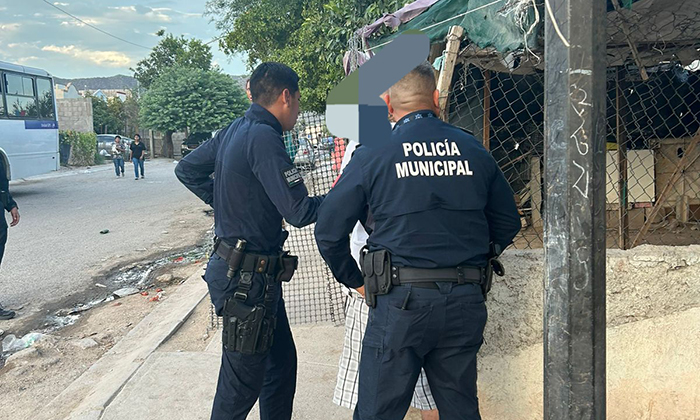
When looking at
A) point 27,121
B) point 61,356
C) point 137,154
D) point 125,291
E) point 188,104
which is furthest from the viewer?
point 188,104

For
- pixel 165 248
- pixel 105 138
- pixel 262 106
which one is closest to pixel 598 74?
pixel 262 106

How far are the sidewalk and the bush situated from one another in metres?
25.5

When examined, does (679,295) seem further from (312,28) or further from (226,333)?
(312,28)

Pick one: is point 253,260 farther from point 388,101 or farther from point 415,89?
Result: point 415,89

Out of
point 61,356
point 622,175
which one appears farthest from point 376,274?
point 622,175

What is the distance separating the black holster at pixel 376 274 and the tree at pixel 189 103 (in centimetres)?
3306

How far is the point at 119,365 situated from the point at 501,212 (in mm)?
3242

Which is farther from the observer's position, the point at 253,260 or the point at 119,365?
the point at 119,365

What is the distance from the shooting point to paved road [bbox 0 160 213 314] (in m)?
6.67

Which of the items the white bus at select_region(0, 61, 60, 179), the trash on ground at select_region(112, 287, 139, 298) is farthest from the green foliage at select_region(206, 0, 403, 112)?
the white bus at select_region(0, 61, 60, 179)

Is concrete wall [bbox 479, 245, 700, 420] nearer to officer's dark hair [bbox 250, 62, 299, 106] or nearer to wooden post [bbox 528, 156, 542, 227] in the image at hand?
officer's dark hair [bbox 250, 62, 299, 106]

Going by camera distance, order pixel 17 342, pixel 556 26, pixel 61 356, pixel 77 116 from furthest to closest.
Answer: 1. pixel 77 116
2. pixel 17 342
3. pixel 61 356
4. pixel 556 26

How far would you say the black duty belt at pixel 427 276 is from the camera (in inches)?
79.0

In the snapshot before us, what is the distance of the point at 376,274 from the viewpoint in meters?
2.06
